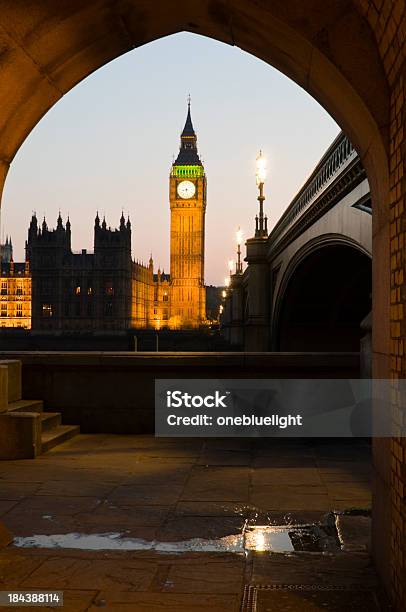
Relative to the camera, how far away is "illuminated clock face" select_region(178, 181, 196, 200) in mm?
160950

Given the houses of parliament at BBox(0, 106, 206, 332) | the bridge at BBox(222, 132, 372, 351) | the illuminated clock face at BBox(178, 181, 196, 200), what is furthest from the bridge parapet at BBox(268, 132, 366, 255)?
the illuminated clock face at BBox(178, 181, 196, 200)

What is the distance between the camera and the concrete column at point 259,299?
31.4m

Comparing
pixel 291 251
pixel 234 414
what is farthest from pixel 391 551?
pixel 291 251

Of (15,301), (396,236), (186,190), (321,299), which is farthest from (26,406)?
(186,190)

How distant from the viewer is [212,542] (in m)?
5.58

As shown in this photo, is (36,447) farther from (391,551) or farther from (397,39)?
(397,39)

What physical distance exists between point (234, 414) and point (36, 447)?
359 centimetres

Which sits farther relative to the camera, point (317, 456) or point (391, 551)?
point (317, 456)

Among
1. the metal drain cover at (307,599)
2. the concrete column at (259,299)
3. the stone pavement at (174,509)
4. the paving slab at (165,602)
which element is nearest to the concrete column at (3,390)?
the stone pavement at (174,509)

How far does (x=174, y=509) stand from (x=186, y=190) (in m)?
159

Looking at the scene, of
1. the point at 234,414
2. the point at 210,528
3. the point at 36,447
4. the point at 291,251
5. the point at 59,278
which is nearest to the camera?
the point at 210,528

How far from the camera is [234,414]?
446 inches

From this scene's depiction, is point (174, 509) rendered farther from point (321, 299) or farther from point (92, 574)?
point (321, 299)

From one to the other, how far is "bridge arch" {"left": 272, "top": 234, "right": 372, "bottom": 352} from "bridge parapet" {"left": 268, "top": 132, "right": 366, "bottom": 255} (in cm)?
92
